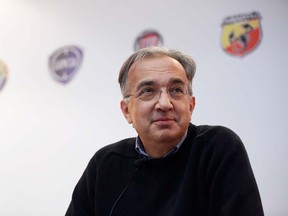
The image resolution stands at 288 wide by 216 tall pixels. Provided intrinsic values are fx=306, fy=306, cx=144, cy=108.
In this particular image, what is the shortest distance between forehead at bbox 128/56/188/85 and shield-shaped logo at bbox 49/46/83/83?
114cm

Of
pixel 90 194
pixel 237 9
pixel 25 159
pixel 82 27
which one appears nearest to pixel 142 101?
pixel 90 194

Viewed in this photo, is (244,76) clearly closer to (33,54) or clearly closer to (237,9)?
(237,9)

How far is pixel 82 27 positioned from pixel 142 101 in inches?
51.3

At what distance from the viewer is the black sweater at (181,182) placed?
905mm

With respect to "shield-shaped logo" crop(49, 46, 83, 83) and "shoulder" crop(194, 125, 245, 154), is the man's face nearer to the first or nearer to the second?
"shoulder" crop(194, 125, 245, 154)

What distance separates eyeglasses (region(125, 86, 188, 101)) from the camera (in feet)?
3.70

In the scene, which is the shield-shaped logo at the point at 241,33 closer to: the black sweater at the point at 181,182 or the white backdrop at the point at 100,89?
the white backdrop at the point at 100,89

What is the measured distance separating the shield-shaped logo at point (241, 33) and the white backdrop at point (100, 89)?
0.04 m

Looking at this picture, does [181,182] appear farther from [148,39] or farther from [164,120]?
[148,39]

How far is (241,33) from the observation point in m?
1.81

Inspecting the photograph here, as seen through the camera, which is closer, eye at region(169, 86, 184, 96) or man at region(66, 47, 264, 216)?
man at region(66, 47, 264, 216)

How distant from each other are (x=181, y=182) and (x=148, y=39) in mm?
1238

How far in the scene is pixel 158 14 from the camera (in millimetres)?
2029

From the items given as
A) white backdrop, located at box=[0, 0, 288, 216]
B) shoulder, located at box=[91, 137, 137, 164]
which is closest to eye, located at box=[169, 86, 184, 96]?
shoulder, located at box=[91, 137, 137, 164]
